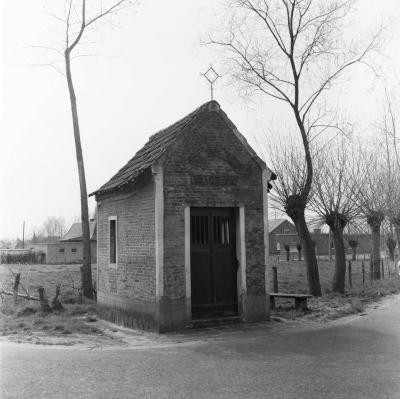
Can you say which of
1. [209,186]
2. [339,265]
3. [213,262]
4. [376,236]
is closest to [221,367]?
[213,262]

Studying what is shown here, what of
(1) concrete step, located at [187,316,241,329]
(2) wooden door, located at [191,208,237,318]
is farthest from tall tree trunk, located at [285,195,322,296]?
(1) concrete step, located at [187,316,241,329]

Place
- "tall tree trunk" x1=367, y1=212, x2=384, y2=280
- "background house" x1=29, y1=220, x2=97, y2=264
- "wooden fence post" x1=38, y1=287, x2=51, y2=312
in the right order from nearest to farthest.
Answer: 1. "wooden fence post" x1=38, y1=287, x2=51, y2=312
2. "tall tree trunk" x1=367, y1=212, x2=384, y2=280
3. "background house" x1=29, y1=220, x2=97, y2=264

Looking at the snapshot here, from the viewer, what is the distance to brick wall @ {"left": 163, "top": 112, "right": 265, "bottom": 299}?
36.4ft

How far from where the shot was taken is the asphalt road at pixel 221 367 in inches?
243

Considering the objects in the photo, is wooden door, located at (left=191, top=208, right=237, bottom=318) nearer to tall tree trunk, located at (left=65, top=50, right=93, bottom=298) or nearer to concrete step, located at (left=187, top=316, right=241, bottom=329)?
concrete step, located at (left=187, top=316, right=241, bottom=329)

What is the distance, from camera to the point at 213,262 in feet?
38.5

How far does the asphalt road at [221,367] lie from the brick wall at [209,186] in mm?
1661

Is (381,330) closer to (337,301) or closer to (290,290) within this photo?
(337,301)

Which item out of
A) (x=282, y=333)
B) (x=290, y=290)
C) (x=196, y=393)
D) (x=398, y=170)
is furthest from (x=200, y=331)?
(x=398, y=170)

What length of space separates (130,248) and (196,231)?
1841 mm

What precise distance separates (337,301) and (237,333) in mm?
5900

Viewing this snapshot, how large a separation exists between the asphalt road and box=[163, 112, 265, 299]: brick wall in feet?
5.45

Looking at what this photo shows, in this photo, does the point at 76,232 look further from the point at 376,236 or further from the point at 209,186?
the point at 209,186

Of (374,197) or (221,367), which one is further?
(374,197)
